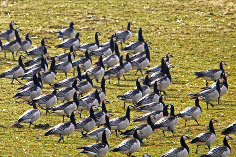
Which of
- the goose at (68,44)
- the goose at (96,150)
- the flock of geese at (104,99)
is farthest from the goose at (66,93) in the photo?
the goose at (68,44)

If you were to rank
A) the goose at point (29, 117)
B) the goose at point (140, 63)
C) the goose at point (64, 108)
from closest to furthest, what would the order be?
the goose at point (29, 117), the goose at point (64, 108), the goose at point (140, 63)

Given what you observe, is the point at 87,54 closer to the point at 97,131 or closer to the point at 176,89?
the point at 176,89

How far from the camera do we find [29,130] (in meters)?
20.7

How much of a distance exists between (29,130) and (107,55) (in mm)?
14029

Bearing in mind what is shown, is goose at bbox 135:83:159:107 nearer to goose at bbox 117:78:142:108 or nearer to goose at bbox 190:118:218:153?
goose at bbox 117:78:142:108

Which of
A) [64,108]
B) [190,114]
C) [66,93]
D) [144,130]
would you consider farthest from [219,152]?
[66,93]

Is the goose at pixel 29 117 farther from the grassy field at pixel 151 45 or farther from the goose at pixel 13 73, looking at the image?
the goose at pixel 13 73

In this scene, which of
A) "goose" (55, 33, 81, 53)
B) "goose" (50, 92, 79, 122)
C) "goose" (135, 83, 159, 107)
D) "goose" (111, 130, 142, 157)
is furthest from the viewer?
"goose" (55, 33, 81, 53)

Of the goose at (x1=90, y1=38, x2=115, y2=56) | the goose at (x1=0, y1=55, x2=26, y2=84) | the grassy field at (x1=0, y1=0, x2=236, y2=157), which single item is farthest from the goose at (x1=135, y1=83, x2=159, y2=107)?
the goose at (x1=90, y1=38, x2=115, y2=56)

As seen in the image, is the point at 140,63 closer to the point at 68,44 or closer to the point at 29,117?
the point at 68,44

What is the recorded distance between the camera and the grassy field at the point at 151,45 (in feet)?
64.4

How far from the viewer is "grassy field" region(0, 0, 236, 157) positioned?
19.6 m

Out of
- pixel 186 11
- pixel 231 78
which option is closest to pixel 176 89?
pixel 231 78

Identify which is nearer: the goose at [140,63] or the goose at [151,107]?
the goose at [151,107]
